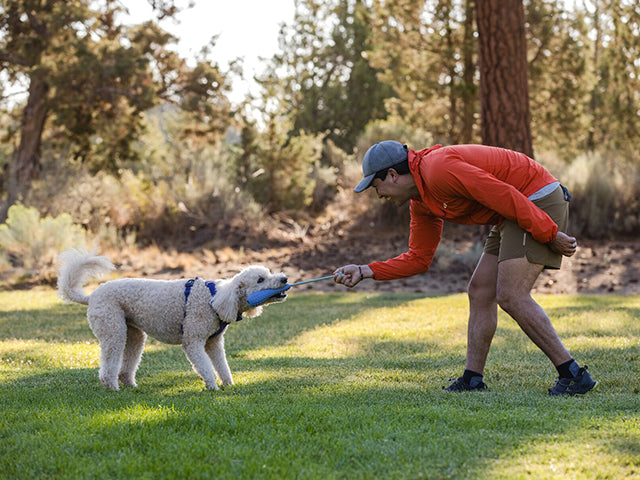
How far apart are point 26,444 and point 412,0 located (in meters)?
17.8

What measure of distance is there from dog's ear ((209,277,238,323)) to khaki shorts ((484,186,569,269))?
83.4 inches

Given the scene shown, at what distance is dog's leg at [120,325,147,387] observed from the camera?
6.23m

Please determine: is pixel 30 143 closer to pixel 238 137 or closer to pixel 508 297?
pixel 238 137

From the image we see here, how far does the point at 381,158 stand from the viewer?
5.23m

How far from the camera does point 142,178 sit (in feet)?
73.8

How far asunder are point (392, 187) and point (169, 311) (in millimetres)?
2176

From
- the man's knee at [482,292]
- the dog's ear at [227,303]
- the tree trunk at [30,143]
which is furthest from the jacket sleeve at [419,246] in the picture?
the tree trunk at [30,143]

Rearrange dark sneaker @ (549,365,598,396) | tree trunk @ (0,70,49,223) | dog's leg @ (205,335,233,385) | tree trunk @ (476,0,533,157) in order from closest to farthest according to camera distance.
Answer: dark sneaker @ (549,365,598,396) < dog's leg @ (205,335,233,385) < tree trunk @ (476,0,533,157) < tree trunk @ (0,70,49,223)

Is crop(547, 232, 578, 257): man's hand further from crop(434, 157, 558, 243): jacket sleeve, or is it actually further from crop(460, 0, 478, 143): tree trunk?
crop(460, 0, 478, 143): tree trunk

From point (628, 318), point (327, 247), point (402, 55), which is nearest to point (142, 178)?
point (327, 247)

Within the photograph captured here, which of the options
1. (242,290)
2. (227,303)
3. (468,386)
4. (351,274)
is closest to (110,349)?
(227,303)

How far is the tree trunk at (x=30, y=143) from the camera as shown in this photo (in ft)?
67.8

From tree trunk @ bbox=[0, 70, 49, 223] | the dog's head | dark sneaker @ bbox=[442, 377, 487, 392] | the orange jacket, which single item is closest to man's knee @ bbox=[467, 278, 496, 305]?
the orange jacket

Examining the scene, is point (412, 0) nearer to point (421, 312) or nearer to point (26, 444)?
point (421, 312)
